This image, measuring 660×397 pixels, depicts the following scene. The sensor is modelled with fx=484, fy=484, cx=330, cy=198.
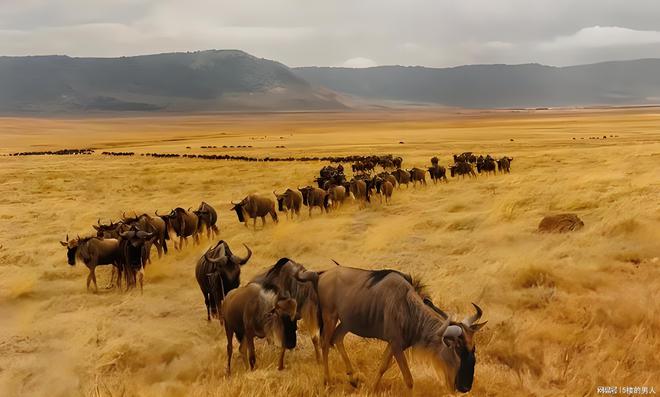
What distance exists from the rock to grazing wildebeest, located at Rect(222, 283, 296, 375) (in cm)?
932

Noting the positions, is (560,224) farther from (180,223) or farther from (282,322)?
(180,223)

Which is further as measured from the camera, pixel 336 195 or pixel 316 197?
pixel 336 195

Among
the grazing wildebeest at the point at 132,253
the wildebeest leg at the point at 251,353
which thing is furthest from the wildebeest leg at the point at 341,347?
the grazing wildebeest at the point at 132,253

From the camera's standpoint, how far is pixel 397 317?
538 centimetres

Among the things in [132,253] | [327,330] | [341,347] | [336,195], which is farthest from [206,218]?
[341,347]

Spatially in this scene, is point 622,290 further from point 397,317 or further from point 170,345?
point 170,345

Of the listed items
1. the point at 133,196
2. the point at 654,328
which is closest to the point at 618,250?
the point at 654,328

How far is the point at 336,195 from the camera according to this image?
20.0 metres

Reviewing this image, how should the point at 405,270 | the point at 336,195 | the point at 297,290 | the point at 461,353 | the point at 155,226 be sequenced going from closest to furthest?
the point at 461,353
the point at 297,290
the point at 405,270
the point at 155,226
the point at 336,195

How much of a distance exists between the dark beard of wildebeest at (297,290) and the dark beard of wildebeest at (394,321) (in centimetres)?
14

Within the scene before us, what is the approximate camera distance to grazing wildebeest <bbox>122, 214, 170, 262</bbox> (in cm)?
1290

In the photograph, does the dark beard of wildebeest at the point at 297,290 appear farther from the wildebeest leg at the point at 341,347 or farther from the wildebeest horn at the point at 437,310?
the wildebeest horn at the point at 437,310

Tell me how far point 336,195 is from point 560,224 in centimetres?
920

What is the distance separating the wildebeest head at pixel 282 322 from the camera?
586 cm
